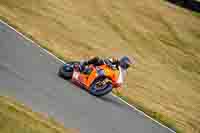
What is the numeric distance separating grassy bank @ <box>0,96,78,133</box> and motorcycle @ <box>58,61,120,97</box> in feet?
12.1

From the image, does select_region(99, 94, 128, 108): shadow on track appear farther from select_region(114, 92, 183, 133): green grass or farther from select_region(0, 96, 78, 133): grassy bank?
select_region(0, 96, 78, 133): grassy bank

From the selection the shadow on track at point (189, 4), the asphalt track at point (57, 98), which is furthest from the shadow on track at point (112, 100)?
the shadow on track at point (189, 4)

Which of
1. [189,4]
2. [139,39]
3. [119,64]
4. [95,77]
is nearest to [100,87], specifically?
[95,77]

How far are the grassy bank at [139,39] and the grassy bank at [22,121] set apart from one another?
713cm

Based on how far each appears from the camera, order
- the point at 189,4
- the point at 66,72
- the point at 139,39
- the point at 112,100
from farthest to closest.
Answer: the point at 189,4, the point at 139,39, the point at 112,100, the point at 66,72

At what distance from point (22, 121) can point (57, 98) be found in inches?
153

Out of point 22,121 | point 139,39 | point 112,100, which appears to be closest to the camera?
point 22,121

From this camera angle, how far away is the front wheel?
16453mm

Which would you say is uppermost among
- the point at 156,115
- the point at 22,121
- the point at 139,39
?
the point at 22,121

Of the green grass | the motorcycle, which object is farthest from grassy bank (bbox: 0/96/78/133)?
the green grass

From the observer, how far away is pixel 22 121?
11.0 m

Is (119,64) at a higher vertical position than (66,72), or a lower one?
higher

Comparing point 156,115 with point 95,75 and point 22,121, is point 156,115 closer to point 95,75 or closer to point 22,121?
point 95,75

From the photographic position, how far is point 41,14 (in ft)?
87.1
